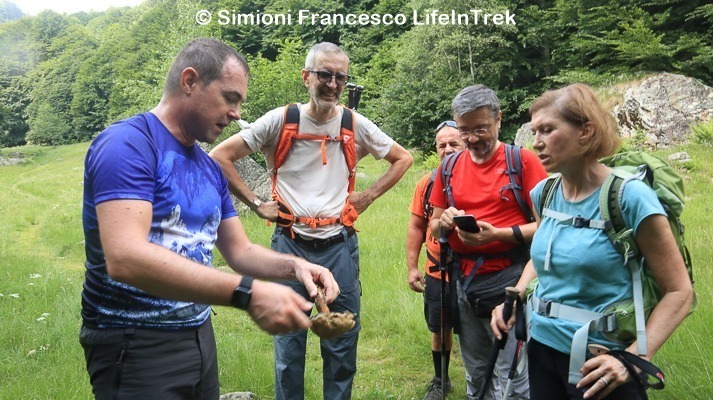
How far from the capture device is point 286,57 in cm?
1647

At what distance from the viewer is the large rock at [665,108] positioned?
1402cm

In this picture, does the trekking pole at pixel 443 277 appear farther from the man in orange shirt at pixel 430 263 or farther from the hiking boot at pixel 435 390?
the hiking boot at pixel 435 390

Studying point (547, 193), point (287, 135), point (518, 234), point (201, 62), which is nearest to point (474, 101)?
point (518, 234)

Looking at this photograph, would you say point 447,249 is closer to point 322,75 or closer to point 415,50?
point 322,75

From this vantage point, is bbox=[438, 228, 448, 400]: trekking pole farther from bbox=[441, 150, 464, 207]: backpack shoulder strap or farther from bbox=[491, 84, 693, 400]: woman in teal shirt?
→ bbox=[491, 84, 693, 400]: woman in teal shirt

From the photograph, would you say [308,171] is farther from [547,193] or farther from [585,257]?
[585,257]

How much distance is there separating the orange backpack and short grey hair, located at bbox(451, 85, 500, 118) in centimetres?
82

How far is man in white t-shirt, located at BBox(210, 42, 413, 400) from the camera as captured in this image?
3.91m

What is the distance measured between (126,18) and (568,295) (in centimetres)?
11144

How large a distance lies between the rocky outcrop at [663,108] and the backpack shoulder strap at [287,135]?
1161 centimetres

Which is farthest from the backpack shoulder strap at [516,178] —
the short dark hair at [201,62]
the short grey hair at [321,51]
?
the short dark hair at [201,62]

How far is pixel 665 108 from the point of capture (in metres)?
14.4

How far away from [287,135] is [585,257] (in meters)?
2.23

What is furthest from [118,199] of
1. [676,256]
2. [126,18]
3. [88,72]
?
[126,18]
